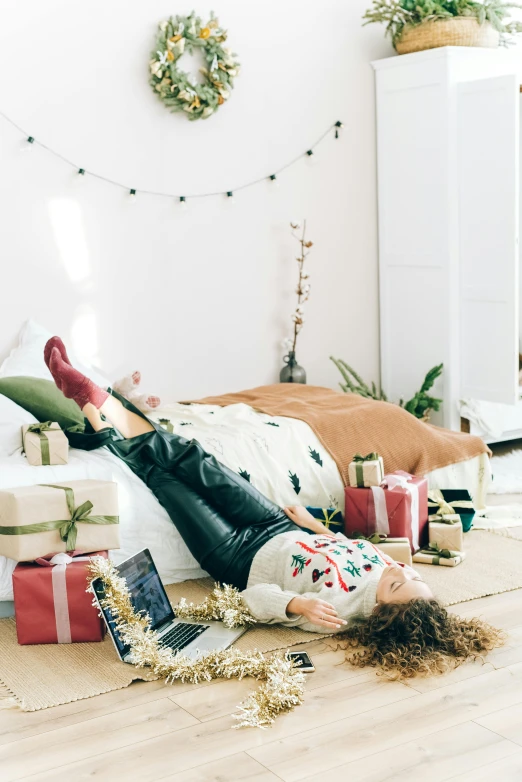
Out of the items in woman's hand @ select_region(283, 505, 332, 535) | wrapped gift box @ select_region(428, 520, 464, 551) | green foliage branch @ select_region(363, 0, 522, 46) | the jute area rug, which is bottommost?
the jute area rug

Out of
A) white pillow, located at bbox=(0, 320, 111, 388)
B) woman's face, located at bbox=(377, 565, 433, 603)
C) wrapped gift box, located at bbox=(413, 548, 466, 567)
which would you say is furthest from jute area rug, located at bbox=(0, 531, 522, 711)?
white pillow, located at bbox=(0, 320, 111, 388)

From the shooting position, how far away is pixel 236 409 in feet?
12.2

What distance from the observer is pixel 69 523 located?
2576 millimetres

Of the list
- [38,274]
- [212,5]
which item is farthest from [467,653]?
[212,5]

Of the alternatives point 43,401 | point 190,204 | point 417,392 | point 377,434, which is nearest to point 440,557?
point 377,434

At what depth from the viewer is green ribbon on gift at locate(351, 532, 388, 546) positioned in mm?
3023

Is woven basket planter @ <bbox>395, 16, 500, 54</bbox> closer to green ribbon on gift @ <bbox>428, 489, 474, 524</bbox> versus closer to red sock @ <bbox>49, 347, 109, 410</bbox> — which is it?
green ribbon on gift @ <bbox>428, 489, 474, 524</bbox>

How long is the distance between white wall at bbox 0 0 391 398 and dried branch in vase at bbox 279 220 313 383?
5 cm

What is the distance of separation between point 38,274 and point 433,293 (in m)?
1.86

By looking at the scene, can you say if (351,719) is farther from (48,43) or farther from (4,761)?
(48,43)

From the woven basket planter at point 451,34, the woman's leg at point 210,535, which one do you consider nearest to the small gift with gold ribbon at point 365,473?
the woman's leg at point 210,535

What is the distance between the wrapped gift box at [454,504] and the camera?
340 cm

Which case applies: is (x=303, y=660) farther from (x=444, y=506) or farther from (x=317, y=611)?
(x=444, y=506)

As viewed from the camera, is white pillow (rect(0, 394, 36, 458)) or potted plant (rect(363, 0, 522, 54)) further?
potted plant (rect(363, 0, 522, 54))
